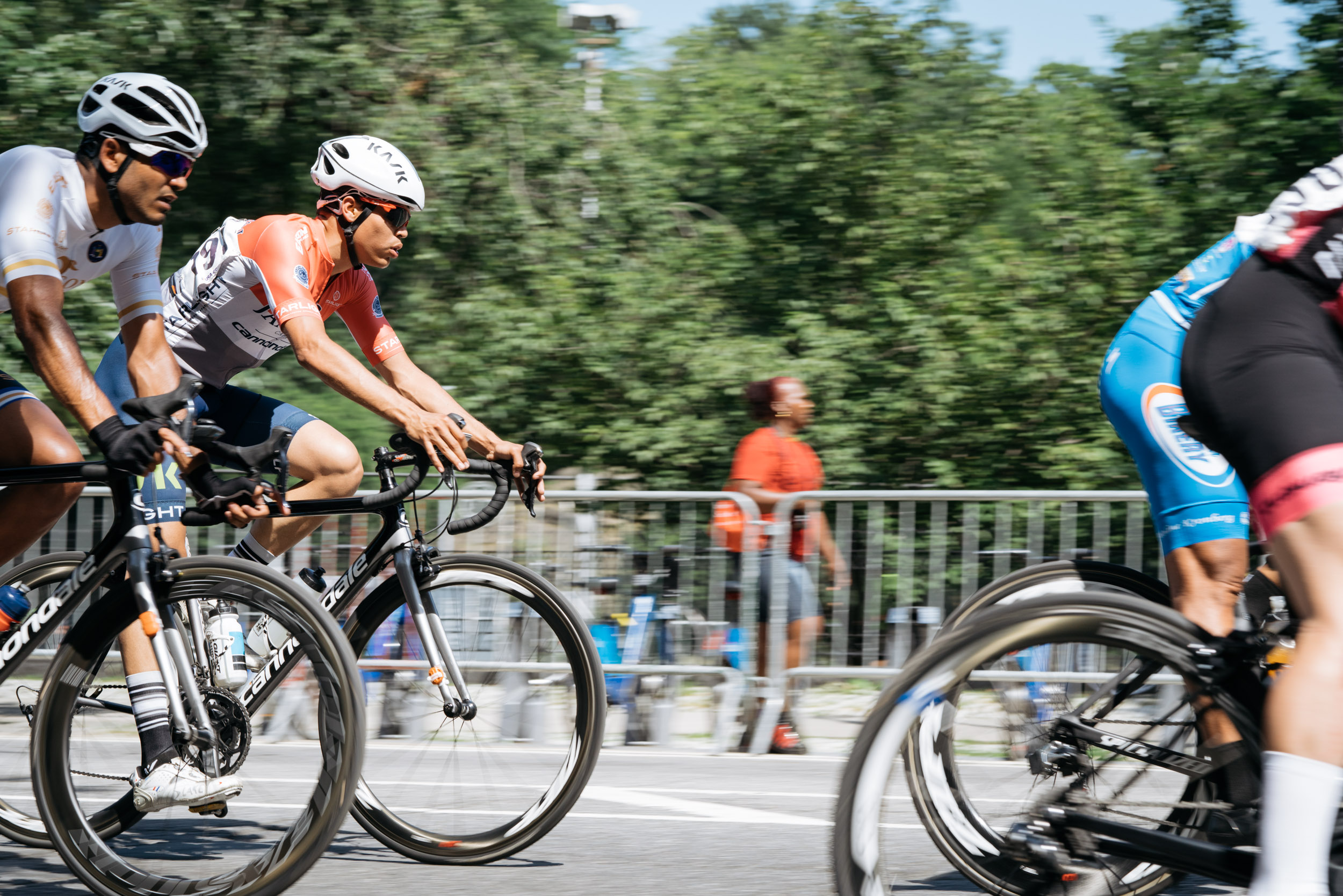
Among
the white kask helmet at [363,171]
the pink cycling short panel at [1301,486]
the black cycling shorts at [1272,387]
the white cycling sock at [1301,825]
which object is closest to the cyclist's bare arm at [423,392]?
the white kask helmet at [363,171]

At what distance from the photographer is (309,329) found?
396 cm

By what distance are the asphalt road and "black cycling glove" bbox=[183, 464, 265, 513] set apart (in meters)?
1.05

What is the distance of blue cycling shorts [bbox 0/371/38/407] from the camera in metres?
3.62

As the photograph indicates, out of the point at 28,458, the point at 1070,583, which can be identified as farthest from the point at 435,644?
the point at 1070,583

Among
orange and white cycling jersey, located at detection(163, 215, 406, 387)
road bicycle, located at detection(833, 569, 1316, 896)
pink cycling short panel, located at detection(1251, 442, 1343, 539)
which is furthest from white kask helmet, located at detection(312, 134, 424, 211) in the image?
pink cycling short panel, located at detection(1251, 442, 1343, 539)

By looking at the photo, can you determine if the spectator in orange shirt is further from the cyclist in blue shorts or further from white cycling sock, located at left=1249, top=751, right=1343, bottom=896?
white cycling sock, located at left=1249, top=751, right=1343, bottom=896

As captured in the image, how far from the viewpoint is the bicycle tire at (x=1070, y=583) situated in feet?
12.1

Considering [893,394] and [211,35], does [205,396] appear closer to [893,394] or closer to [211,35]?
[211,35]

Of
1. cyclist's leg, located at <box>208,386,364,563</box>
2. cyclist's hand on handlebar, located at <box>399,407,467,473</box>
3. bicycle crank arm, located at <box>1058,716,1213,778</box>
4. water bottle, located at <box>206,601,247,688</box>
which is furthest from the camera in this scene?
cyclist's leg, located at <box>208,386,364,563</box>

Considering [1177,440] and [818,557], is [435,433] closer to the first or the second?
[1177,440]

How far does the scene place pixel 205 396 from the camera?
14.7 feet

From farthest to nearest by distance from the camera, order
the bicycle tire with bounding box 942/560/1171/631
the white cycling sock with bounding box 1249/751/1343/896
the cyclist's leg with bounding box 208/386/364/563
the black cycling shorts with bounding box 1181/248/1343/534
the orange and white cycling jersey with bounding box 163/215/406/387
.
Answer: the cyclist's leg with bounding box 208/386/364/563 → the orange and white cycling jersey with bounding box 163/215/406/387 → the bicycle tire with bounding box 942/560/1171/631 → the black cycling shorts with bounding box 1181/248/1343/534 → the white cycling sock with bounding box 1249/751/1343/896

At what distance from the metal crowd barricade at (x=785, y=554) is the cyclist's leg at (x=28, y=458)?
3513mm

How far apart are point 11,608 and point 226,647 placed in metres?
0.57
